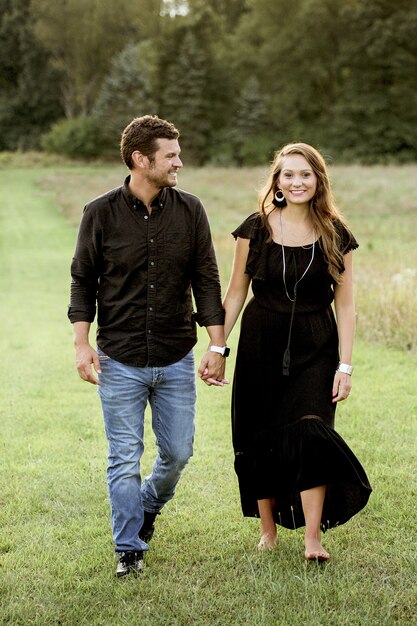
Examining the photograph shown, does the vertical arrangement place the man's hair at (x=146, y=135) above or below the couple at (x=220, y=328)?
above

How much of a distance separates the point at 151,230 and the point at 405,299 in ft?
21.6

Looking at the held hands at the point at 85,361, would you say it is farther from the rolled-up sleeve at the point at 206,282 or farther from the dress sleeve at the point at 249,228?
the dress sleeve at the point at 249,228

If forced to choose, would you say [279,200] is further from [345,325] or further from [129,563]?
[129,563]

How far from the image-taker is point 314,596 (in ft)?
12.1

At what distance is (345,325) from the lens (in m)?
4.18

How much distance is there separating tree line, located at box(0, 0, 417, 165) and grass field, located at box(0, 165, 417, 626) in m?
49.2

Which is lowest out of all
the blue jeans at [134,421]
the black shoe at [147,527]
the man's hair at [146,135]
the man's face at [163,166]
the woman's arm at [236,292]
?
the black shoe at [147,527]

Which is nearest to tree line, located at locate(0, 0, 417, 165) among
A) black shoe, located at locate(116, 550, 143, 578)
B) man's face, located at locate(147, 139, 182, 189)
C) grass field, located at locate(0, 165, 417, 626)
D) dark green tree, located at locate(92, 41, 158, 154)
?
dark green tree, located at locate(92, 41, 158, 154)

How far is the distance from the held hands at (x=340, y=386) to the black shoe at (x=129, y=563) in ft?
4.03

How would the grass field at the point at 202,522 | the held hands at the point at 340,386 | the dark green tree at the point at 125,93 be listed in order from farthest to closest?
1. the dark green tree at the point at 125,93
2. the held hands at the point at 340,386
3. the grass field at the point at 202,522

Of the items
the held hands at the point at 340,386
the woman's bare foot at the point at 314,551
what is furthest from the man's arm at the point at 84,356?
the woman's bare foot at the point at 314,551

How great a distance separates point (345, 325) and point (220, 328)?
0.63 meters

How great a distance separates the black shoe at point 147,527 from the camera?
451cm

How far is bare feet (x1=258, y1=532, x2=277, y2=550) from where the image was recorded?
4.31 meters
